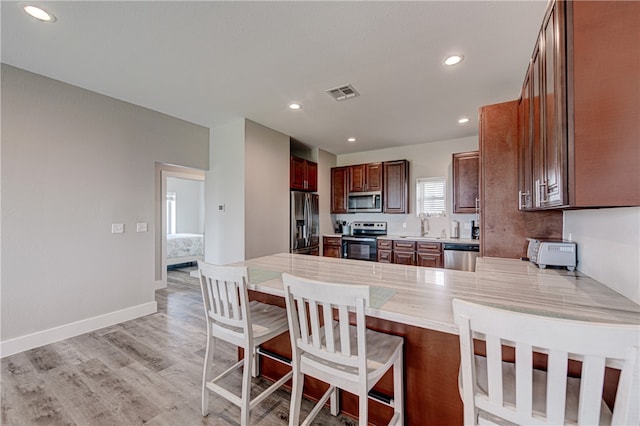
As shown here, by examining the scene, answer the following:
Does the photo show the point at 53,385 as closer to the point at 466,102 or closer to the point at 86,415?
the point at 86,415

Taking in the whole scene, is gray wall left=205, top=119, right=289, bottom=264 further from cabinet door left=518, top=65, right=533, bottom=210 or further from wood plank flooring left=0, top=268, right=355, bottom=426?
cabinet door left=518, top=65, right=533, bottom=210

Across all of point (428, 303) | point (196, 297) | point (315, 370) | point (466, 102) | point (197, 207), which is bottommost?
point (196, 297)

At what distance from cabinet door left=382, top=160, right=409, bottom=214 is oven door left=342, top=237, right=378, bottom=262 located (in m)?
0.75

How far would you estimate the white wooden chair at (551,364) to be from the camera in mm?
728

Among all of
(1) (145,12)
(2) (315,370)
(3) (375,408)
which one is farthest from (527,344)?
(1) (145,12)

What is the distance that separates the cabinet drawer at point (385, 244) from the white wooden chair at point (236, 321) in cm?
330

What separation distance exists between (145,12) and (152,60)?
67 centimetres

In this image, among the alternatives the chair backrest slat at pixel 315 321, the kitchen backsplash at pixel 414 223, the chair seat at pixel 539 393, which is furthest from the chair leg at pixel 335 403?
the kitchen backsplash at pixel 414 223

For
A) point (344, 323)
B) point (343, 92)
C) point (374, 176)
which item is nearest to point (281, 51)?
point (343, 92)

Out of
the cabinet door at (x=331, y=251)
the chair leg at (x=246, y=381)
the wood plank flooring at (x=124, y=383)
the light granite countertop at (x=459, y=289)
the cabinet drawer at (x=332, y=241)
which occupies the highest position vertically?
the light granite countertop at (x=459, y=289)

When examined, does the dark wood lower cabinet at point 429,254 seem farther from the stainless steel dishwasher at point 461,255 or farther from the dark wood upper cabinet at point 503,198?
the dark wood upper cabinet at point 503,198

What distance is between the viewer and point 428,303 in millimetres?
1308

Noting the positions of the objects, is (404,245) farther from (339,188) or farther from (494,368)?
(494,368)

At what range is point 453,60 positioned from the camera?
2406 millimetres
